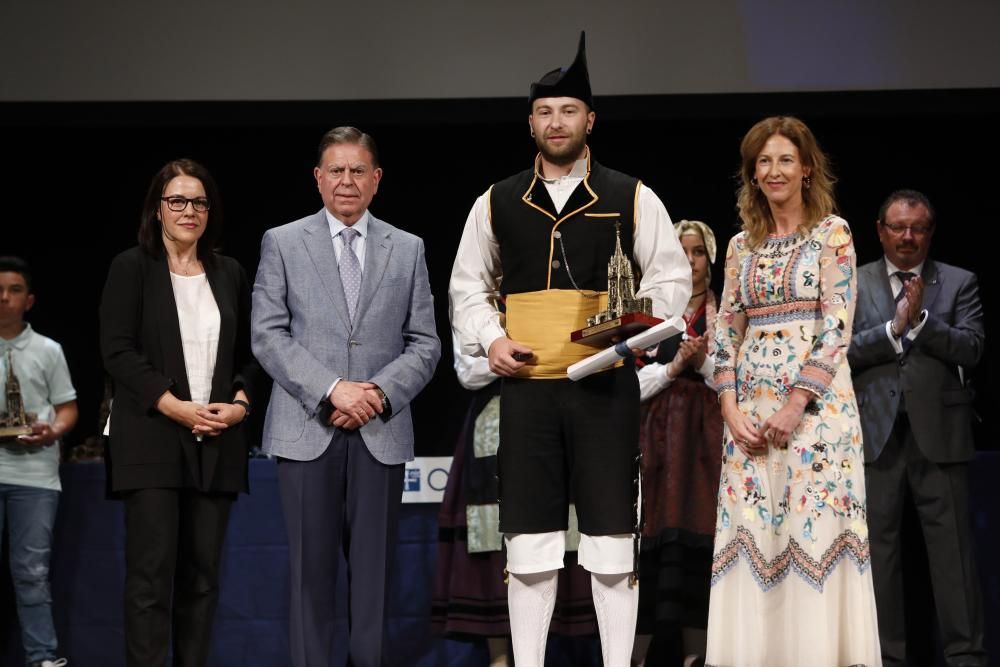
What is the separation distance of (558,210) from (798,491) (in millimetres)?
1040

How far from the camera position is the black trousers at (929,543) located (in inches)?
169

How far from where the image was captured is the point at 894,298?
4602 millimetres

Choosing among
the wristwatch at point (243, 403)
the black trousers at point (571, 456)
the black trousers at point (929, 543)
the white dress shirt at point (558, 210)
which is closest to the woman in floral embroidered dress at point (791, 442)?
the white dress shirt at point (558, 210)

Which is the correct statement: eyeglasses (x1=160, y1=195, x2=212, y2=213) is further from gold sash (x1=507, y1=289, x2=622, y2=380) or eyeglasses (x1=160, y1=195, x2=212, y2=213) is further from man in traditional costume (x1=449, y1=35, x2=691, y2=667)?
gold sash (x1=507, y1=289, x2=622, y2=380)

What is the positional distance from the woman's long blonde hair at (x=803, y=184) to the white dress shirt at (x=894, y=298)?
113 cm

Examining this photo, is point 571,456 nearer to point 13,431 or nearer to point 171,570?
point 171,570

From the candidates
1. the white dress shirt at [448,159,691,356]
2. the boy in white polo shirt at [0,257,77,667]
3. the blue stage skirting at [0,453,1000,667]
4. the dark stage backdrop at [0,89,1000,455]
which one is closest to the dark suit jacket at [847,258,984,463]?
the blue stage skirting at [0,453,1000,667]

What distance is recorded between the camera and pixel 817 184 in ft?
11.2

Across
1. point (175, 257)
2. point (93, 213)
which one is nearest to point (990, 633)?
point (175, 257)

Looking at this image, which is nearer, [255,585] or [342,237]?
[342,237]

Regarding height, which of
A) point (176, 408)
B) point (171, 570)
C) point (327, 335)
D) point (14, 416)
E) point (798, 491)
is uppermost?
point (327, 335)

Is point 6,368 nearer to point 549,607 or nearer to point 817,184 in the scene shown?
point 549,607

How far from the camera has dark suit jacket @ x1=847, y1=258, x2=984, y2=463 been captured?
444cm

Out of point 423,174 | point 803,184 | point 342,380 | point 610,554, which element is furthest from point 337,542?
point 423,174
